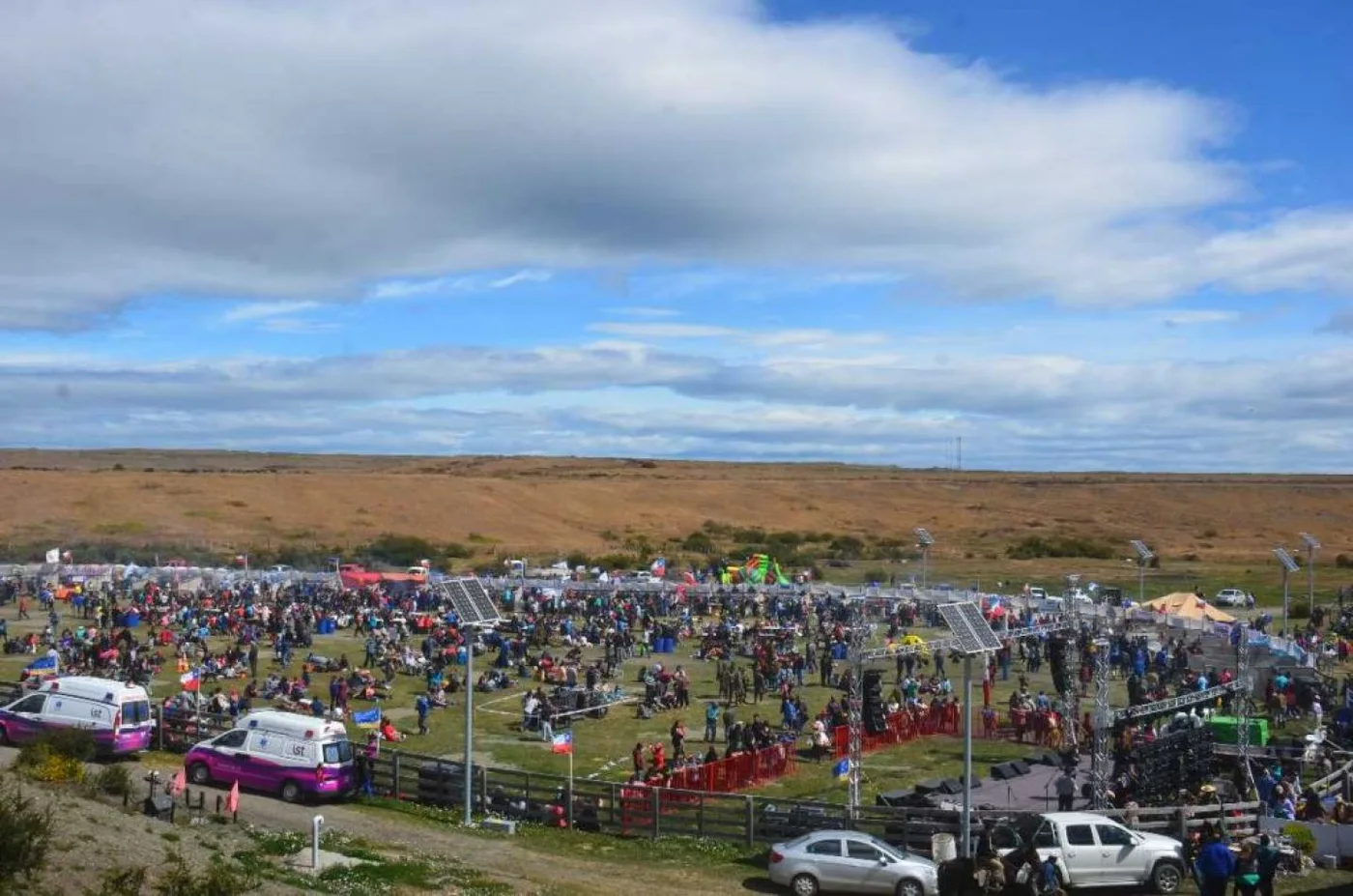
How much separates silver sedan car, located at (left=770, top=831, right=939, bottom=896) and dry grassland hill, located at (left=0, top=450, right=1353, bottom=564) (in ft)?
230

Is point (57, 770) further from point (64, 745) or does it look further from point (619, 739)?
point (619, 739)

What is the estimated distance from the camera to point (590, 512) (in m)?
112

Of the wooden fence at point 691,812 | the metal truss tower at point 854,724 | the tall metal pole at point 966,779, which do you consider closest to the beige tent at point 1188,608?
the metal truss tower at point 854,724

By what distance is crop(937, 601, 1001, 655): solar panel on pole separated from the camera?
62.7 feet

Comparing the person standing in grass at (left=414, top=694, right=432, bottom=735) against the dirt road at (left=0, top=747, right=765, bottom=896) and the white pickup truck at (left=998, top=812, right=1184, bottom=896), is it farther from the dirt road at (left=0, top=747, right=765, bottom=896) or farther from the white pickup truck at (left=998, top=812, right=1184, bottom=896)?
the white pickup truck at (left=998, top=812, right=1184, bottom=896)

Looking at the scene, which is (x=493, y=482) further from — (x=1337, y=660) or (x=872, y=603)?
(x=1337, y=660)

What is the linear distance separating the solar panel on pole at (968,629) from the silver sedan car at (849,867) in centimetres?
309

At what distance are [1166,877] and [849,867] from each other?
4.70 metres

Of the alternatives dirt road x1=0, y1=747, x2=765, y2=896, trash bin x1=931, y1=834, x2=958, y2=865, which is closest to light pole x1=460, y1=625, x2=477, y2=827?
dirt road x1=0, y1=747, x2=765, y2=896

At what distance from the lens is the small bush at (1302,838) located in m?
19.9

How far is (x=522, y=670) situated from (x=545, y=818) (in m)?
18.5

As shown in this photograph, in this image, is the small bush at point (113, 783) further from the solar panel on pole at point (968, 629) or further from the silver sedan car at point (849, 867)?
the solar panel on pole at point (968, 629)

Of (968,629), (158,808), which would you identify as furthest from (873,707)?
(158,808)

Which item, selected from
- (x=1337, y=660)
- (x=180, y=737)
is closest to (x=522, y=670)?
(x=180, y=737)
